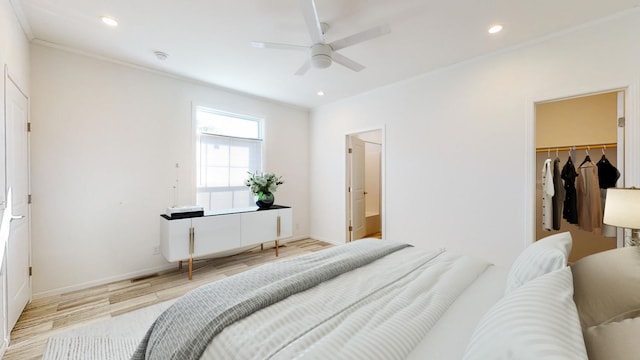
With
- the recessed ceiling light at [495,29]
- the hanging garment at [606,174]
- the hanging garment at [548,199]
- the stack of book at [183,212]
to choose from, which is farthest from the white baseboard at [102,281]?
the hanging garment at [606,174]

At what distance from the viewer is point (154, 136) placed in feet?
10.5

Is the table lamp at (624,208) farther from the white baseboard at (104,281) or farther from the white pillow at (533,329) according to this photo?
the white baseboard at (104,281)

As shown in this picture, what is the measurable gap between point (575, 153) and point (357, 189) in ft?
9.74

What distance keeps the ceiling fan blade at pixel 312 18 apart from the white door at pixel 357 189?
2.46 m

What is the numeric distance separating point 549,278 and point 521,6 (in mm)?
2212

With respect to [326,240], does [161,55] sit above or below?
above

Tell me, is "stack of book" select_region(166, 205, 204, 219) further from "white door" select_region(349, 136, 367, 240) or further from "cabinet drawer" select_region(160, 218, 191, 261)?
"white door" select_region(349, 136, 367, 240)

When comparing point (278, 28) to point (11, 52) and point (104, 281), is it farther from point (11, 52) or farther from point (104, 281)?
point (104, 281)

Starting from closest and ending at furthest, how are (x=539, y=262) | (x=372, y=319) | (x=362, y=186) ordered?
(x=372, y=319) < (x=539, y=262) < (x=362, y=186)

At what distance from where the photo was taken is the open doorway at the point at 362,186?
14.4 ft

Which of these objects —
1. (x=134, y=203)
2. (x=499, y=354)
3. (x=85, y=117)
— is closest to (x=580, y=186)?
(x=499, y=354)

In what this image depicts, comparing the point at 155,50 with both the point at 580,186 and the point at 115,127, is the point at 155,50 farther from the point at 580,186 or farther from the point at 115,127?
the point at 580,186

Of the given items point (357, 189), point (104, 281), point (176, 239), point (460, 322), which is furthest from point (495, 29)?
point (104, 281)

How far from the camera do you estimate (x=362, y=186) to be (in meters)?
4.92
